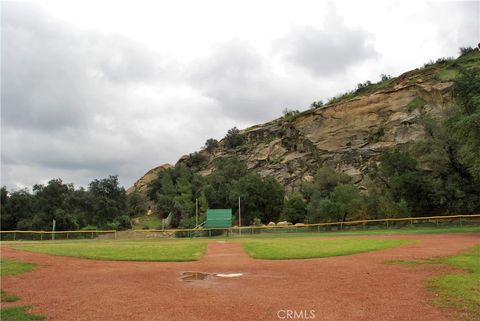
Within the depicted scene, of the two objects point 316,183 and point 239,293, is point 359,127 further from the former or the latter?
point 239,293

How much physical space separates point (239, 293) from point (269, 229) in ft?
137

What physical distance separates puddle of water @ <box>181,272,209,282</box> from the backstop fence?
3568 centimetres

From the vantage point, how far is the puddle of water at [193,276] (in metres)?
13.7

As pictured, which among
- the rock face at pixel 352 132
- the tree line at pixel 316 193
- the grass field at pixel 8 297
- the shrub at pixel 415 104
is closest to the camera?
the grass field at pixel 8 297

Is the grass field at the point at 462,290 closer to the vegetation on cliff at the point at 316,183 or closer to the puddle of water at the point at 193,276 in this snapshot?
the puddle of water at the point at 193,276

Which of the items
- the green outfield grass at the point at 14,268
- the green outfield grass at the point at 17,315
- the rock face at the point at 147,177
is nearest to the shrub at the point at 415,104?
the green outfield grass at the point at 14,268

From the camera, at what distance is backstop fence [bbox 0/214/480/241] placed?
44.2 m

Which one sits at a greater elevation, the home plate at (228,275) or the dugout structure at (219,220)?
the dugout structure at (219,220)

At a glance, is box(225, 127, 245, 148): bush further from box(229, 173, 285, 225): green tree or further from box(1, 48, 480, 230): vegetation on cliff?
box(229, 173, 285, 225): green tree

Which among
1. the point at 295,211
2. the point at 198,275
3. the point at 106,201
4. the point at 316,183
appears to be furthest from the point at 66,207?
the point at 198,275

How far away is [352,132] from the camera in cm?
8525

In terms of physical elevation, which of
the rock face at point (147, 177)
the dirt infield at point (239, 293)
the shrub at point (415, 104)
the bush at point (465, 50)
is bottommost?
the dirt infield at point (239, 293)

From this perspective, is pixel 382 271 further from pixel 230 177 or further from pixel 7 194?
pixel 7 194

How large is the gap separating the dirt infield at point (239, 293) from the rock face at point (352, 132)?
60.0 meters
